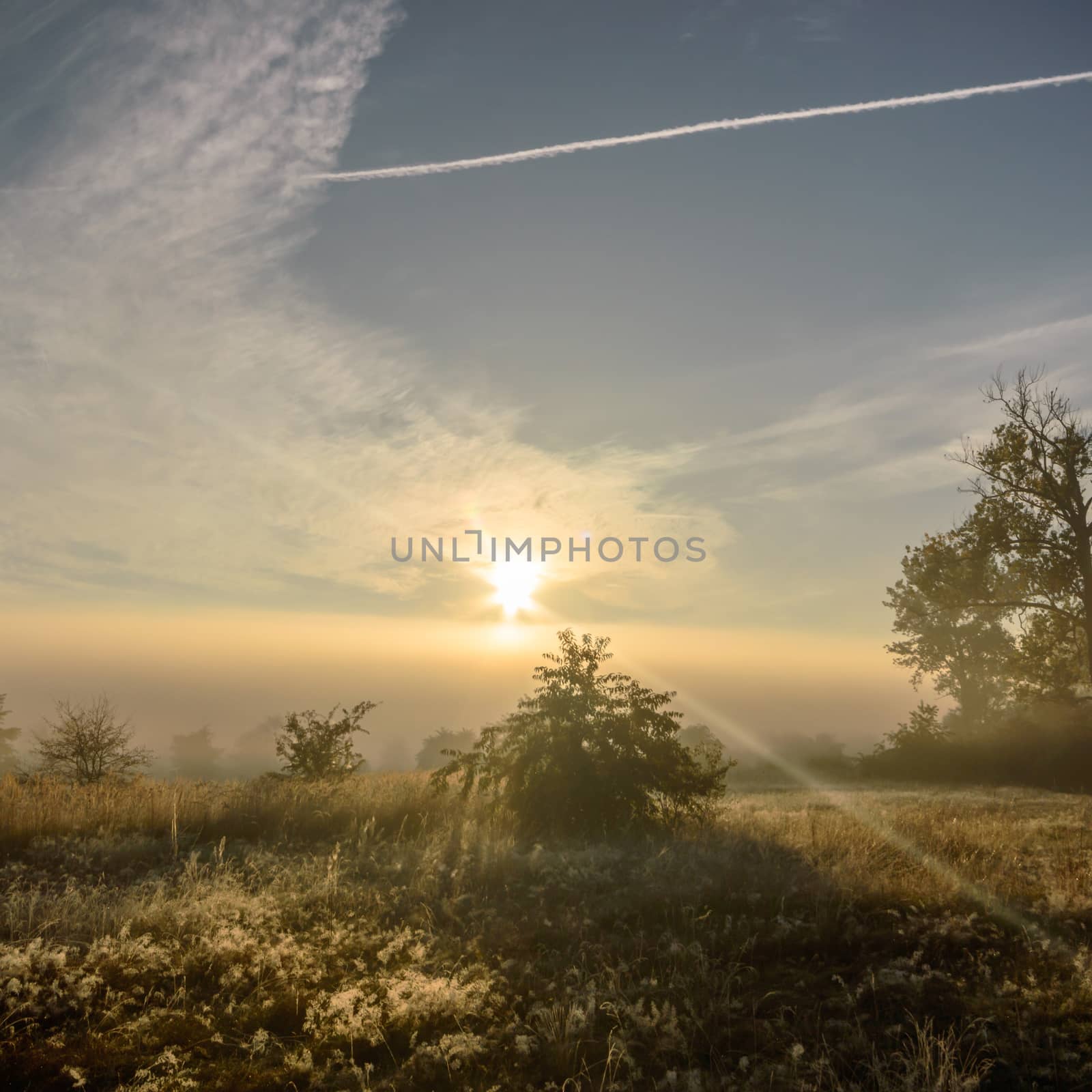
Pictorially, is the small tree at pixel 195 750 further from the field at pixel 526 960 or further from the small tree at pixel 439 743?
the field at pixel 526 960

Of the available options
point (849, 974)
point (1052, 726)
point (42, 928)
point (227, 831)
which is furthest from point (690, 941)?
point (1052, 726)

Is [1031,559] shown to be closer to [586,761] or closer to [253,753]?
[586,761]

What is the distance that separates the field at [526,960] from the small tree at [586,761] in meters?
1.15

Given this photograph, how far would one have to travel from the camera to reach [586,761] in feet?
38.8

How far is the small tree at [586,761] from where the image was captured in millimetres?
11484

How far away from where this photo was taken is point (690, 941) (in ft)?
21.8

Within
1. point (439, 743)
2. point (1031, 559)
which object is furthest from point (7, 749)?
point (1031, 559)

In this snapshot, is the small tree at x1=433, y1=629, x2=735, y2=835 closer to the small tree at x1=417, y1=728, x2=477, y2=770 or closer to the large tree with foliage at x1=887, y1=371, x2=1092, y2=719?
the large tree with foliage at x1=887, y1=371, x2=1092, y2=719

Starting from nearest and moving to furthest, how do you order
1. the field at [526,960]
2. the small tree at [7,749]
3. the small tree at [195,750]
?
the field at [526,960]
the small tree at [7,749]
the small tree at [195,750]

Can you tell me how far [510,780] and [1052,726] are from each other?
84.5 ft

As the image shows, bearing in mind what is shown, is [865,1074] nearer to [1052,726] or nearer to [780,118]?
[1052,726]

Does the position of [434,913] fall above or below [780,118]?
below

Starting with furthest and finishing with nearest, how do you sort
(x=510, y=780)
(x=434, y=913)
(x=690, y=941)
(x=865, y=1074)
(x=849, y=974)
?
1. (x=510, y=780)
2. (x=434, y=913)
3. (x=690, y=941)
4. (x=849, y=974)
5. (x=865, y=1074)

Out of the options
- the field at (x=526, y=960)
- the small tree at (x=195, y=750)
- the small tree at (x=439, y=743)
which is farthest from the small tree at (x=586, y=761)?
the small tree at (x=195, y=750)
